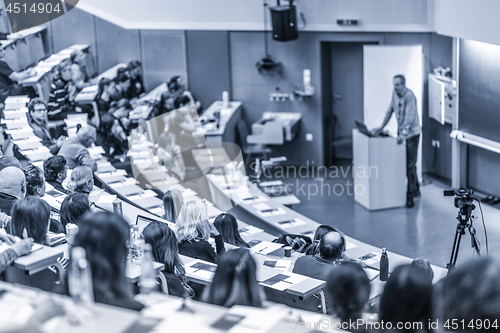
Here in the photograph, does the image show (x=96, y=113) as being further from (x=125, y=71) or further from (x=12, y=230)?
(x=12, y=230)

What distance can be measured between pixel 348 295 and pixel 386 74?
7.74 m

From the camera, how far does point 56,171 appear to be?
625 cm

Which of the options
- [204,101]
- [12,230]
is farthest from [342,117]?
[12,230]

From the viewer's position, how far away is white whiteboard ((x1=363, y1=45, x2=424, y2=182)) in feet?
30.3

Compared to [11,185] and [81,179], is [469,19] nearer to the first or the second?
[81,179]

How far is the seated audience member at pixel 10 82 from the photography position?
9953mm

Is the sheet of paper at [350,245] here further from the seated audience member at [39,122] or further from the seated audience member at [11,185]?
the seated audience member at [39,122]

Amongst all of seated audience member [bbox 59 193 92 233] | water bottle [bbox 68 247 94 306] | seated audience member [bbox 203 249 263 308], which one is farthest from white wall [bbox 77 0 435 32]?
water bottle [bbox 68 247 94 306]

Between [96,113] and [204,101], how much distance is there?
6.42 ft

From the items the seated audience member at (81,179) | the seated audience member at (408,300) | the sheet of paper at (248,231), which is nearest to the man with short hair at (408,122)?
the sheet of paper at (248,231)

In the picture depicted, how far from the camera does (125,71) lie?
11.1 metres

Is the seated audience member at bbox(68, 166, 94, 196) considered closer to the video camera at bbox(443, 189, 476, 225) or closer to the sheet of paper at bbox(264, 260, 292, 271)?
the sheet of paper at bbox(264, 260, 292, 271)

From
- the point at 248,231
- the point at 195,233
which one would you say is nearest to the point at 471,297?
the point at 195,233

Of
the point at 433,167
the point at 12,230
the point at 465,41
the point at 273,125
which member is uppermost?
the point at 465,41
